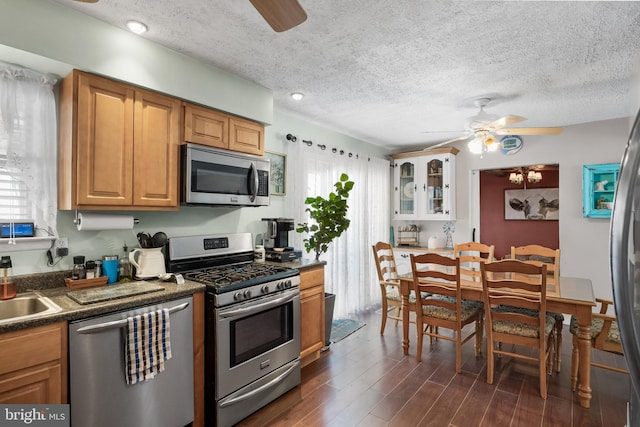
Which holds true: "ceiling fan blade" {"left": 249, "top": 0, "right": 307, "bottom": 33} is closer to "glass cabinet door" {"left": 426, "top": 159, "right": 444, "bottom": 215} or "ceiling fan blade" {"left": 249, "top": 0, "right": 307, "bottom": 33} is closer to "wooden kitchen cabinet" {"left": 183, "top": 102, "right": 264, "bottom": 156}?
"wooden kitchen cabinet" {"left": 183, "top": 102, "right": 264, "bottom": 156}

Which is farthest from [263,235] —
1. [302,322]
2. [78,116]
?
[78,116]

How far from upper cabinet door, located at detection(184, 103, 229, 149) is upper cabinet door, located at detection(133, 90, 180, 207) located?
8 centimetres

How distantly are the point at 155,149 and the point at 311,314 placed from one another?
1.80m

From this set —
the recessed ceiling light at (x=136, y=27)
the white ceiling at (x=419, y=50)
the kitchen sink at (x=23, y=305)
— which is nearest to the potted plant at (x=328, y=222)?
the white ceiling at (x=419, y=50)

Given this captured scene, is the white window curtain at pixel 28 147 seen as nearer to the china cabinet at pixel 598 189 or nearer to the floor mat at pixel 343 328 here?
the floor mat at pixel 343 328

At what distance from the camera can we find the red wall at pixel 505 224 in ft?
20.0

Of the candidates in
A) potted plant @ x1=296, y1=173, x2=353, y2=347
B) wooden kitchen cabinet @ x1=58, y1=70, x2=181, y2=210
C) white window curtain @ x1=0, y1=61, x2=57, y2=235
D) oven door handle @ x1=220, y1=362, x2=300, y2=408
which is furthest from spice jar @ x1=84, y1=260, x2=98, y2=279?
potted plant @ x1=296, y1=173, x2=353, y2=347

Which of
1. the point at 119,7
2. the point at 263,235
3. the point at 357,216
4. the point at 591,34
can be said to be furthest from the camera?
the point at 357,216

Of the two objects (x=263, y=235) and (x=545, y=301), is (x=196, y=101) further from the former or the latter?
(x=545, y=301)

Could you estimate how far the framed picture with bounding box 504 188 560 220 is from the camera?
605 cm

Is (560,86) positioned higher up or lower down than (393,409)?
higher up

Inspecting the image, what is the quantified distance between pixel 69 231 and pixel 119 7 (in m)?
1.36

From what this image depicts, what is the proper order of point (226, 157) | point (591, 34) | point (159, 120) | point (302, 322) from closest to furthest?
point (591, 34) < point (159, 120) < point (226, 157) < point (302, 322)

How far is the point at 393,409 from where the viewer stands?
2.36m
